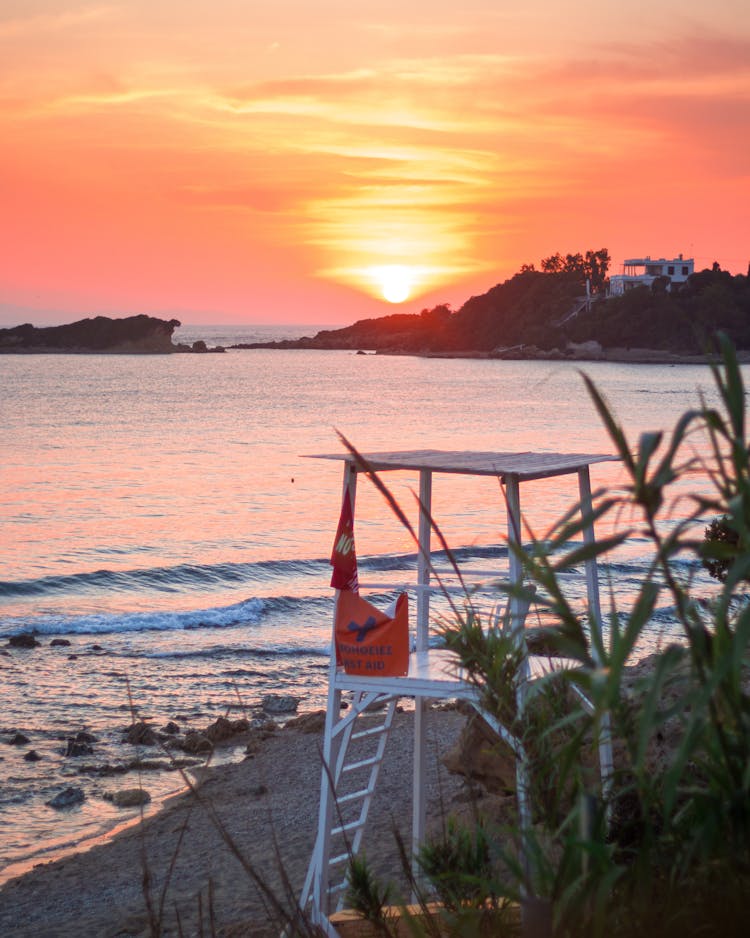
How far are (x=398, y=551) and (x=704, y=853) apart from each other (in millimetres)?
28623

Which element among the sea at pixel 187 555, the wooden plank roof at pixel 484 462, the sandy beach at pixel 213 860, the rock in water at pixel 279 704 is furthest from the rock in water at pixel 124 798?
the wooden plank roof at pixel 484 462

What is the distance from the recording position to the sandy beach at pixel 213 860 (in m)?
9.25

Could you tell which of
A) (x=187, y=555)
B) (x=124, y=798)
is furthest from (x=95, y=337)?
(x=124, y=798)

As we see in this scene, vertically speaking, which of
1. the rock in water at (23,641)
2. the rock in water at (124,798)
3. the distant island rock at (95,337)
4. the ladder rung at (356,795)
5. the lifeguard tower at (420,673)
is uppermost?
the distant island rock at (95,337)

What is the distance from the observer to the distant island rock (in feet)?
586

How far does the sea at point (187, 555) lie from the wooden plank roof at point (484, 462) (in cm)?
39

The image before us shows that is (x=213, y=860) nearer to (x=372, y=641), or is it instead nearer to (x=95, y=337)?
(x=372, y=641)

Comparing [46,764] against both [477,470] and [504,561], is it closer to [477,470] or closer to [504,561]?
[477,470]

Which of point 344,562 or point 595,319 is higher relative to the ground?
point 595,319

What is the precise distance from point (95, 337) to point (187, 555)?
513ft

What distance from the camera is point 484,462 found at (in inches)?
258

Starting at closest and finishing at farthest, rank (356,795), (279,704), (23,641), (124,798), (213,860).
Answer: (356,795) → (213,860) → (124,798) → (279,704) → (23,641)

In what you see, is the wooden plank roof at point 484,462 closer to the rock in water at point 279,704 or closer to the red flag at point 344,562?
the red flag at point 344,562

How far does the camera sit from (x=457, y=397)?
103m
